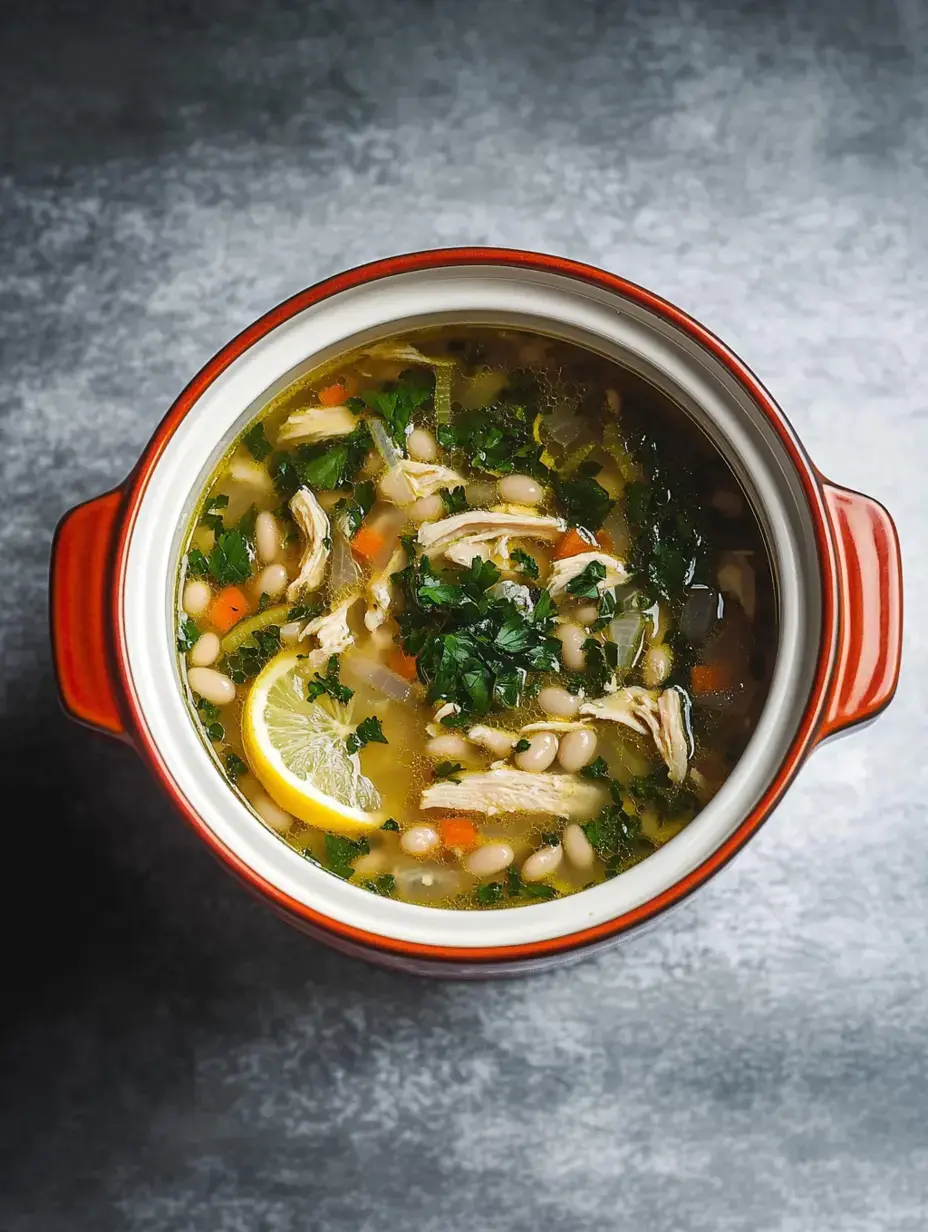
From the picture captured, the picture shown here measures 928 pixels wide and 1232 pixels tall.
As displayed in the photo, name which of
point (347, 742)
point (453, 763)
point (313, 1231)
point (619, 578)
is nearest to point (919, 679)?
point (619, 578)

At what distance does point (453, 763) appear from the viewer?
4.80 feet

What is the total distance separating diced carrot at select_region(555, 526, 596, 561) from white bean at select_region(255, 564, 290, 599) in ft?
1.07

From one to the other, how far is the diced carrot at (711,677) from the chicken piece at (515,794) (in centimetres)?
17

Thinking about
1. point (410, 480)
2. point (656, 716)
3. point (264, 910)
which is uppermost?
point (410, 480)

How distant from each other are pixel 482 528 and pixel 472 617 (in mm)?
110

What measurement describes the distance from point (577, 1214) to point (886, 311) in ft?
4.27

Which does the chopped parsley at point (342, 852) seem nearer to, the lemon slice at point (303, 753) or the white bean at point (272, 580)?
the lemon slice at point (303, 753)

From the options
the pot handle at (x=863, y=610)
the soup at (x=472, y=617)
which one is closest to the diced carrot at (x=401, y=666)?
the soup at (x=472, y=617)

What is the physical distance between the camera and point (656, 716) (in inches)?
56.5

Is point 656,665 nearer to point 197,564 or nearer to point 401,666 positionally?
point 401,666

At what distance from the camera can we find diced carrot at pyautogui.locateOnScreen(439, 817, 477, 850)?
144 centimetres

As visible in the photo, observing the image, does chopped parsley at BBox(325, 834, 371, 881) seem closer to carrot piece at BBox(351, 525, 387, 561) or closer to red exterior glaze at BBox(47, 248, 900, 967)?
red exterior glaze at BBox(47, 248, 900, 967)

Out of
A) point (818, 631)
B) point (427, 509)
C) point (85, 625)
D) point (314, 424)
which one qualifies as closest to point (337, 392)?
point (314, 424)

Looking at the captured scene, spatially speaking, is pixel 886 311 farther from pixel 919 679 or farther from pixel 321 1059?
pixel 321 1059
